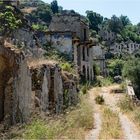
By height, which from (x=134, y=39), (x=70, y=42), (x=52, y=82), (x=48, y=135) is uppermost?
(x=134, y=39)

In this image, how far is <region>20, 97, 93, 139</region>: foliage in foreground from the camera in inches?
592

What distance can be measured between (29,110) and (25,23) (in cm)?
2307

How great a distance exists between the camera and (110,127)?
2131cm

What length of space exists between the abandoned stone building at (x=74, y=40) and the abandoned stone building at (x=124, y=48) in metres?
50.6

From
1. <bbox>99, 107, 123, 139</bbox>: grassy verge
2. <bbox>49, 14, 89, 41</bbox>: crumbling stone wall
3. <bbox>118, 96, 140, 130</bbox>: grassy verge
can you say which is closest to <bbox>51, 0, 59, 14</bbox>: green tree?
<bbox>49, 14, 89, 41</bbox>: crumbling stone wall

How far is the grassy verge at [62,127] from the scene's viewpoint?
15.0 meters

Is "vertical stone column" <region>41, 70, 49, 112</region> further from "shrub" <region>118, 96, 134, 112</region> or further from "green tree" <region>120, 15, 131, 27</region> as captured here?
"green tree" <region>120, 15, 131, 27</region>

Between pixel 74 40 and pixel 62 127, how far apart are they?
109 ft

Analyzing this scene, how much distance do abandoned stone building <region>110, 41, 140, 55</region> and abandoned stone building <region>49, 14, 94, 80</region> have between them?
50587mm

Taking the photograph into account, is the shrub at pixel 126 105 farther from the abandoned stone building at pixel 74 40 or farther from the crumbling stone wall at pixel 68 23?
the crumbling stone wall at pixel 68 23

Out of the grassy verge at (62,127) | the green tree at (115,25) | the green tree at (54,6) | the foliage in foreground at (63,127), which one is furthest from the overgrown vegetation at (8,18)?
the green tree at (115,25)

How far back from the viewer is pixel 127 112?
1136 inches

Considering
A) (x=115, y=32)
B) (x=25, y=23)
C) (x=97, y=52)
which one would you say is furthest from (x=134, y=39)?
(x=25, y=23)

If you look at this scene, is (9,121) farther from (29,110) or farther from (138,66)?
(138,66)
